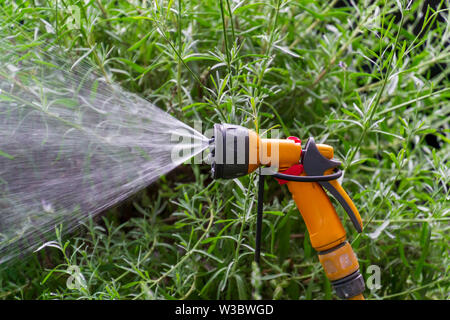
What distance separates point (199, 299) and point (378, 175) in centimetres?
43

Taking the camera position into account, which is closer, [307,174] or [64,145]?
[307,174]

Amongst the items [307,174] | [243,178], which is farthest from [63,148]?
[307,174]

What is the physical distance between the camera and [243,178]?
2.32ft

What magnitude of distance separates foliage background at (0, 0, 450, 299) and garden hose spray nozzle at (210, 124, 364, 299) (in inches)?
3.3

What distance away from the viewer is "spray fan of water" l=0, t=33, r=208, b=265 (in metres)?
0.70

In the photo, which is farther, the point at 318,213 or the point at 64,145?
the point at 64,145

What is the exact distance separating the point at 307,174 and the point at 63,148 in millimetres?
408

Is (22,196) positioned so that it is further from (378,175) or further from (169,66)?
(378,175)

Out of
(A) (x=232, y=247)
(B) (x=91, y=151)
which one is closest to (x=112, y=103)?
(B) (x=91, y=151)

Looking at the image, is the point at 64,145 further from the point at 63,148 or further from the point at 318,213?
the point at 318,213

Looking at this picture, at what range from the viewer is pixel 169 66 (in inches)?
30.2

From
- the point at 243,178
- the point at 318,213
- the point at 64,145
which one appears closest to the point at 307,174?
the point at 318,213

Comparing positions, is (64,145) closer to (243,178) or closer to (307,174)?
(243,178)

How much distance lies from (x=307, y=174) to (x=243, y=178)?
0.16 meters
